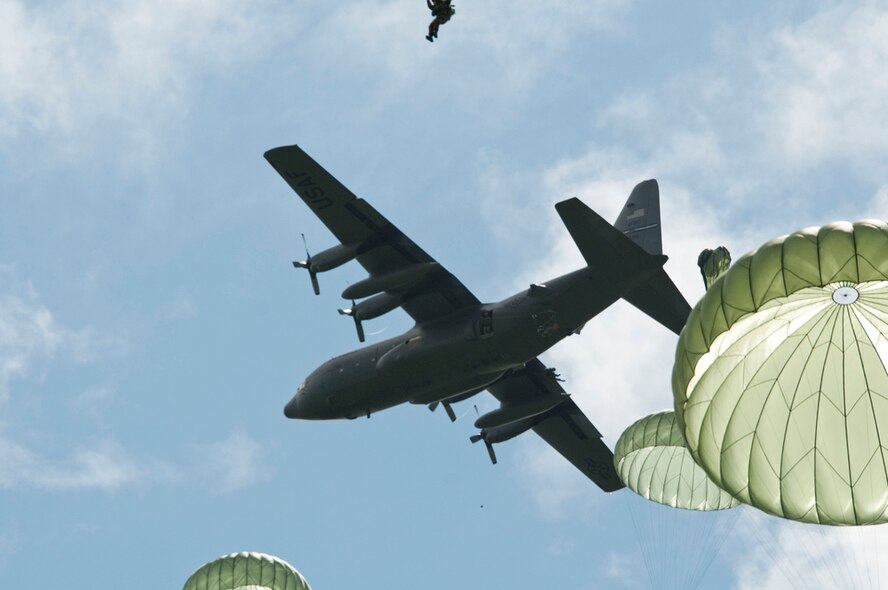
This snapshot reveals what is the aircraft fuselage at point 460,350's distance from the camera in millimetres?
54562

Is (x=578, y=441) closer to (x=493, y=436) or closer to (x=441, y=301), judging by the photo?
(x=493, y=436)

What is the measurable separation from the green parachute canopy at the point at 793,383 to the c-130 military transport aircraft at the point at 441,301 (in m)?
11.4

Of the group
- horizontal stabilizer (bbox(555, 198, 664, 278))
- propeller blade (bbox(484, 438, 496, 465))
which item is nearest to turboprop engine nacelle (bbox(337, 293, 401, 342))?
horizontal stabilizer (bbox(555, 198, 664, 278))

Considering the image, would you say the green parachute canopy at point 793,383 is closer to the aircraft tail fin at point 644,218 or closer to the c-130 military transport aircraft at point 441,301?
the c-130 military transport aircraft at point 441,301

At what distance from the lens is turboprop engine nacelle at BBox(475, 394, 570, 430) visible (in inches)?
2488

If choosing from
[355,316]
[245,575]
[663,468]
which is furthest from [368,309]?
[663,468]

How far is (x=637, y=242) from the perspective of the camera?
56969 millimetres

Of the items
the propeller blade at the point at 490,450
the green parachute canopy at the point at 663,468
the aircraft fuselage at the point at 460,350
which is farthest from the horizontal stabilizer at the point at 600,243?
the propeller blade at the point at 490,450

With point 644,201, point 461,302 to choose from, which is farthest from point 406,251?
point 644,201

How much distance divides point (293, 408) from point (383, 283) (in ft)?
25.1

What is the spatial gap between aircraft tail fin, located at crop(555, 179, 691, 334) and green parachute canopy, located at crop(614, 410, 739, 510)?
5.33 m

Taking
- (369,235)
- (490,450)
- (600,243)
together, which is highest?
(369,235)

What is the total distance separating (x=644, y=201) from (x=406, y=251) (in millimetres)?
8730

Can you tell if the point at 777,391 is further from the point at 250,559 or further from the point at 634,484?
the point at 250,559
